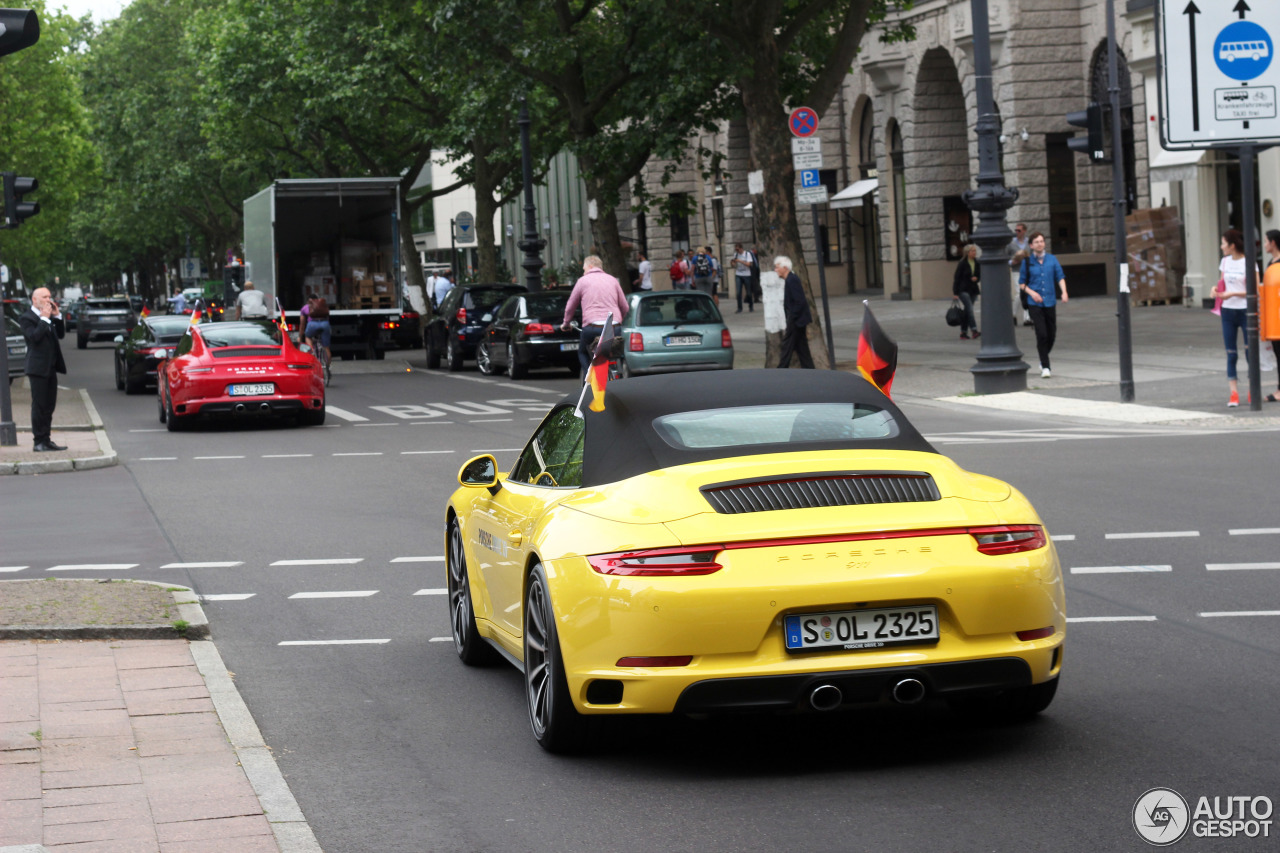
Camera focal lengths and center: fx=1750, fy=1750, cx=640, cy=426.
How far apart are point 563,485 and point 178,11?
7119 centimetres

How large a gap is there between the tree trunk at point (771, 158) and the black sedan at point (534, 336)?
4.32 metres

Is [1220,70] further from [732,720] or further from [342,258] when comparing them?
[342,258]

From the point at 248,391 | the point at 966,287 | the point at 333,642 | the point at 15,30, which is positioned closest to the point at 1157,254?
the point at 966,287

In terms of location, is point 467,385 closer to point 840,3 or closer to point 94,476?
point 840,3

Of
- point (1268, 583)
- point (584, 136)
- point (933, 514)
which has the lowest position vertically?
point (1268, 583)

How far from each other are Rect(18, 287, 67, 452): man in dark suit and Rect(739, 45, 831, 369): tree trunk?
10.8 m

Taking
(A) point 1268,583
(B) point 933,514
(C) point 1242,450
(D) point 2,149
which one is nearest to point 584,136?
(D) point 2,149

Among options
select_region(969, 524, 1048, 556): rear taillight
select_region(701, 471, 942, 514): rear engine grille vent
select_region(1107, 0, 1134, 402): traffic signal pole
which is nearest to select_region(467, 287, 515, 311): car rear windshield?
select_region(1107, 0, 1134, 402): traffic signal pole

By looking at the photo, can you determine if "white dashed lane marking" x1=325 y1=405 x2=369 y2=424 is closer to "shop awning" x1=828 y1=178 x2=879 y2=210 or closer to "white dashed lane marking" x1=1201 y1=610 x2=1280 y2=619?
"white dashed lane marking" x1=1201 y1=610 x2=1280 y2=619

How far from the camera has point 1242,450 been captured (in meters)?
14.7

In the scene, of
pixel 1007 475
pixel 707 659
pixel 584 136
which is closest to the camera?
pixel 707 659

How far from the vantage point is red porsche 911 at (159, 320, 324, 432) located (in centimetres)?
2177

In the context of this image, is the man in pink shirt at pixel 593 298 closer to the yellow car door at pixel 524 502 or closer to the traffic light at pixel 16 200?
the traffic light at pixel 16 200

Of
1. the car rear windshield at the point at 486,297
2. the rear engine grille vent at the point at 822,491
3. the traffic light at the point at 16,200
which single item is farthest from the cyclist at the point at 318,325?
the rear engine grille vent at the point at 822,491
